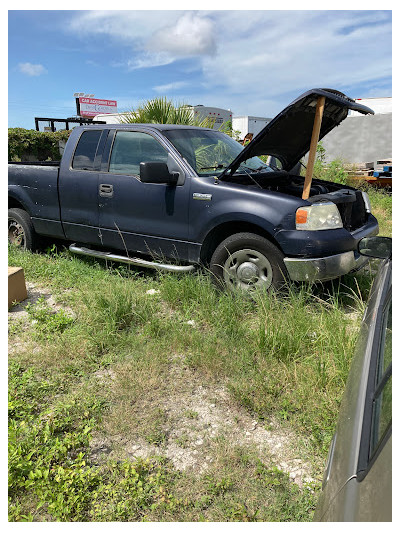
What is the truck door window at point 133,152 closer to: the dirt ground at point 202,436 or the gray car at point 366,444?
the dirt ground at point 202,436

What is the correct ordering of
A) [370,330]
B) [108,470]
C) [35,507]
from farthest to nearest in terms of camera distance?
→ [108,470]
[35,507]
[370,330]

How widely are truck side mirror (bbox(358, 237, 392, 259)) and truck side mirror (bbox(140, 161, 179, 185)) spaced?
8.01ft

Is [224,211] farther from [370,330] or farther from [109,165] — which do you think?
[370,330]

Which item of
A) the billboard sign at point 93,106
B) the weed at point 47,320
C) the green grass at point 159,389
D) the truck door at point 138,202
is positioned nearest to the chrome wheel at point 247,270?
the green grass at point 159,389

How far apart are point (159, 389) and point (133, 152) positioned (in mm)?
3072

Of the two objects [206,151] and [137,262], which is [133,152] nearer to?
[206,151]

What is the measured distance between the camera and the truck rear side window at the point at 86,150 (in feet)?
17.7

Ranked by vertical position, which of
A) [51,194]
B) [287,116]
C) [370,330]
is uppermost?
[287,116]

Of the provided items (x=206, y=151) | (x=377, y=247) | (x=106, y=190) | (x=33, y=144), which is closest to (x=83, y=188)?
(x=106, y=190)

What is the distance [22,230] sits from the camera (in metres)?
6.18

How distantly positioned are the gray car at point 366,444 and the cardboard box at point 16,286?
390 centimetres

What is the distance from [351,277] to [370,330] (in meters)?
3.29

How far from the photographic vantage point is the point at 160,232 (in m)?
4.79

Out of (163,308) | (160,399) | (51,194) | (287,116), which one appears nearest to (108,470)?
(160,399)
